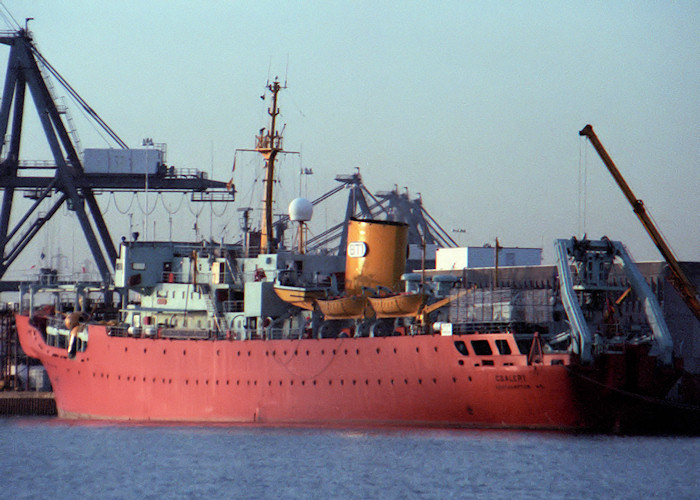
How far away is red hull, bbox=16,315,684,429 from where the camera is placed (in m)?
41.4

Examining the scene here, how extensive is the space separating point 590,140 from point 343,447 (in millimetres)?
17737

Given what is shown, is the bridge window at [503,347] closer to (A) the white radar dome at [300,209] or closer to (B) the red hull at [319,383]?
(B) the red hull at [319,383]

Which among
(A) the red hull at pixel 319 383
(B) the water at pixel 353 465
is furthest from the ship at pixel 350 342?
(B) the water at pixel 353 465

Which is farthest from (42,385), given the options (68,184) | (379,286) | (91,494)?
(91,494)

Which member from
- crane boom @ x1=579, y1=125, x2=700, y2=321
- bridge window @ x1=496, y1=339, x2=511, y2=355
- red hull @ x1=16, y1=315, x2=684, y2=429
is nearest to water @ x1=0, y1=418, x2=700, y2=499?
red hull @ x1=16, y1=315, x2=684, y2=429

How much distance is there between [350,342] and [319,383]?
216 cm

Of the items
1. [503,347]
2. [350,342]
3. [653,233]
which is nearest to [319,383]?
[350,342]

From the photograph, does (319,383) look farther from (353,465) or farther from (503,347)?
(353,465)

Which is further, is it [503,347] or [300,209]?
[300,209]

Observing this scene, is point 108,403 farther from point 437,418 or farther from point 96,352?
point 437,418

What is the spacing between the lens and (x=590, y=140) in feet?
165

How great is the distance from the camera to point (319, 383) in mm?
45719

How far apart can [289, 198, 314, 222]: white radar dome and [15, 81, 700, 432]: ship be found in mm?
1525

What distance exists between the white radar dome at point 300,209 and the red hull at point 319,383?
692 cm
